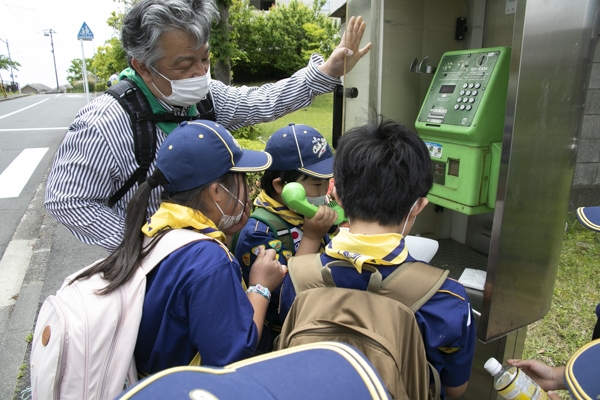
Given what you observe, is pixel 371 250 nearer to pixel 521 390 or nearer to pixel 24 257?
pixel 521 390

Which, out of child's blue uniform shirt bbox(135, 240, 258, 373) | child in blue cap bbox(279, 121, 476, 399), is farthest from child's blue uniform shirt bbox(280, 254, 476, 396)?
child's blue uniform shirt bbox(135, 240, 258, 373)

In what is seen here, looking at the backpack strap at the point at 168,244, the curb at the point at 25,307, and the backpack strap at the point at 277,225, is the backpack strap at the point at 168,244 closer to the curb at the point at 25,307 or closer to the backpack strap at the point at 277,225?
the backpack strap at the point at 277,225

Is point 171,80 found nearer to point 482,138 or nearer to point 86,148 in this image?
point 86,148

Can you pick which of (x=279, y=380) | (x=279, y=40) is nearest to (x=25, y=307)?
(x=279, y=380)

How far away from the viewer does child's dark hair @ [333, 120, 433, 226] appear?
1.22 metres

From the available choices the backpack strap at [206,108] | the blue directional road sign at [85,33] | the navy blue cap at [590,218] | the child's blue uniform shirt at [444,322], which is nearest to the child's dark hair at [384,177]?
the child's blue uniform shirt at [444,322]

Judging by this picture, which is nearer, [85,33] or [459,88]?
[459,88]

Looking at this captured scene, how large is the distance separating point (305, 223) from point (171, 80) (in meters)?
0.74

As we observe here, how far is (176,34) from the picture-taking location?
1.58 m

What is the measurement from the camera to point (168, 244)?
4.13ft

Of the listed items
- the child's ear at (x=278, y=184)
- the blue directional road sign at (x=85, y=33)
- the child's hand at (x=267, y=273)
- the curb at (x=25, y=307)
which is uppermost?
the blue directional road sign at (x=85, y=33)

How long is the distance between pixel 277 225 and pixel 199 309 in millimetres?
690

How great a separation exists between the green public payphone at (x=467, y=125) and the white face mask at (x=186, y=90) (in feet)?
3.70

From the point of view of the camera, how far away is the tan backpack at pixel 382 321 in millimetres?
960
